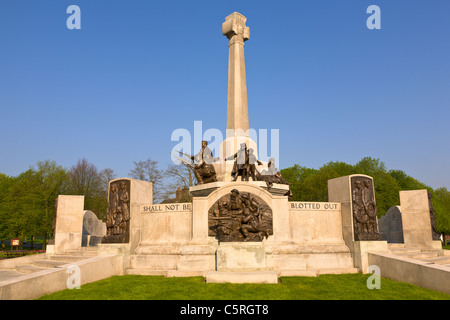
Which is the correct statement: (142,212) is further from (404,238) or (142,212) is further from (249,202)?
(404,238)

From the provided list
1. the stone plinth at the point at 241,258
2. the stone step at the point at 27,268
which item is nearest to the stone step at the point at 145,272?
the stone plinth at the point at 241,258

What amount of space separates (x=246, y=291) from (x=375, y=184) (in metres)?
45.8

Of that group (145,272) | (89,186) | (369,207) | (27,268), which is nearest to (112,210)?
(145,272)

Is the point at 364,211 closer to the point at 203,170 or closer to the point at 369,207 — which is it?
the point at 369,207

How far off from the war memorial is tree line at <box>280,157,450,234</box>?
29.3 m

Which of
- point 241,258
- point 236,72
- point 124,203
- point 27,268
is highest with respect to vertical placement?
point 236,72

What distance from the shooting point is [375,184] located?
50.0m

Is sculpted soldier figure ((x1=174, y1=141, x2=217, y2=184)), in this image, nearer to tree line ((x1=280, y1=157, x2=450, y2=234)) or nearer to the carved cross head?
the carved cross head

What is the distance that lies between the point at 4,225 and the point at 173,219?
33142 millimetres

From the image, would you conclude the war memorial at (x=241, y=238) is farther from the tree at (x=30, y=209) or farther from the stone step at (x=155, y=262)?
the tree at (x=30, y=209)

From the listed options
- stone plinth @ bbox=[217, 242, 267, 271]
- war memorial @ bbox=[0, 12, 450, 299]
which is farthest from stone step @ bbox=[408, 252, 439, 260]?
stone plinth @ bbox=[217, 242, 267, 271]

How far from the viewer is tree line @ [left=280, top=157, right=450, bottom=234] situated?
44.9 meters

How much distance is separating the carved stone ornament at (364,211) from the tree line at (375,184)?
1260 inches
